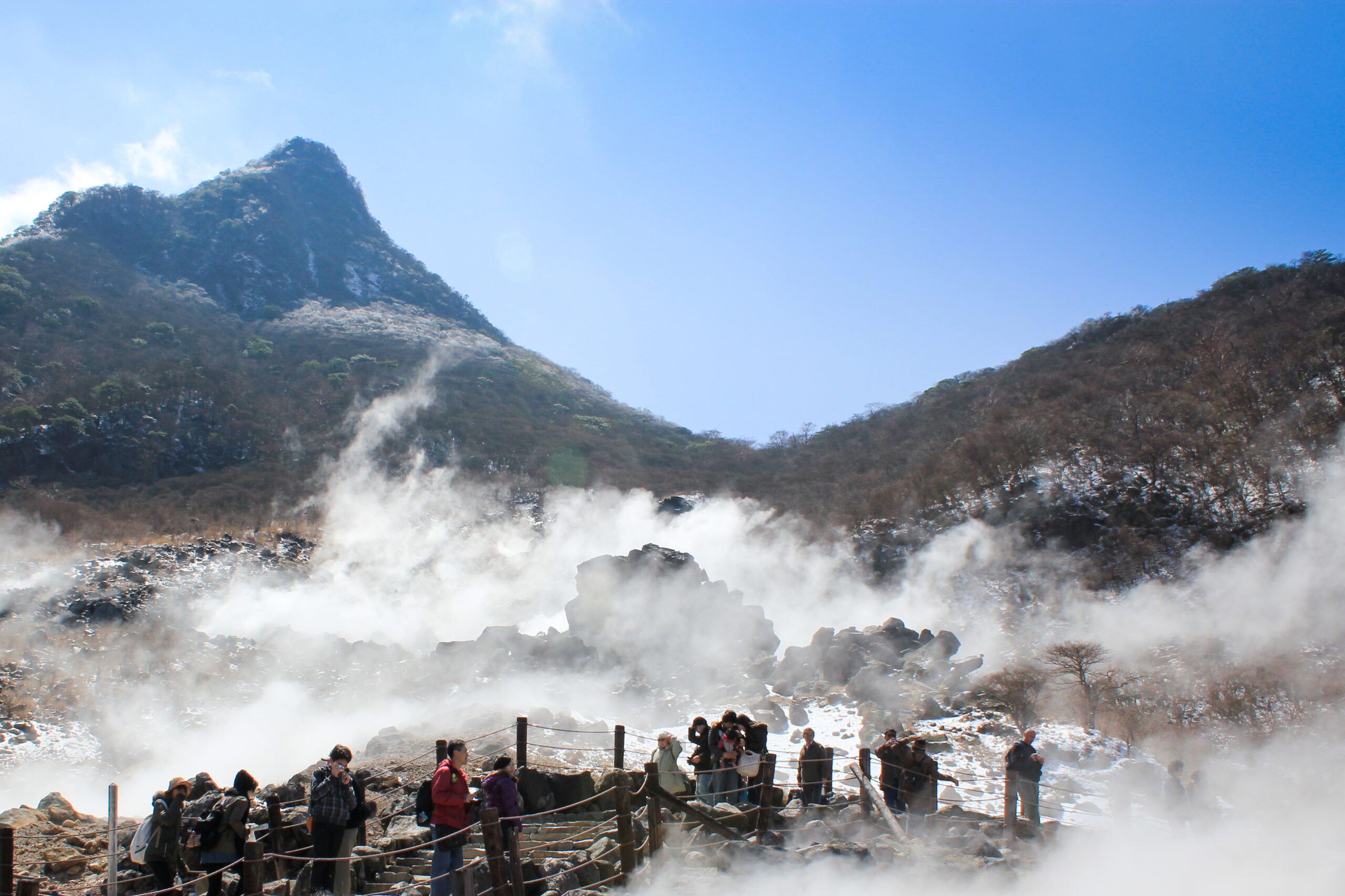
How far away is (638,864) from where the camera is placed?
7008 mm

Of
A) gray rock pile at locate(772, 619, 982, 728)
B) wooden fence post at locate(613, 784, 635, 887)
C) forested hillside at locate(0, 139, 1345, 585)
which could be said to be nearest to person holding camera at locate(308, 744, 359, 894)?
wooden fence post at locate(613, 784, 635, 887)

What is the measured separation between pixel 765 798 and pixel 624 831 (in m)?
2.09

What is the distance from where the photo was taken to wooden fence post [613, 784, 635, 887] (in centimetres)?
662

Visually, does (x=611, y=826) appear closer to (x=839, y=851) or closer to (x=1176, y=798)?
(x=839, y=851)

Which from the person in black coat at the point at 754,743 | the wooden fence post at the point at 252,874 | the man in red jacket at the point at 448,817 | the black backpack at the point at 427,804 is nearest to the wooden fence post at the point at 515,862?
the man in red jacket at the point at 448,817

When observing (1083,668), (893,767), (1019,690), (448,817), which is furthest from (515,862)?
(1083,668)

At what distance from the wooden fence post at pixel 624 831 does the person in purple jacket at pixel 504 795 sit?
0.98 m

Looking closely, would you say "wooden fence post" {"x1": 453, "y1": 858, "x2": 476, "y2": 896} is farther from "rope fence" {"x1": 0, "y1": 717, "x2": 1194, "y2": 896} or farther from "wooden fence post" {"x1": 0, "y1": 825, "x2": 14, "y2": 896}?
"wooden fence post" {"x1": 0, "y1": 825, "x2": 14, "y2": 896}

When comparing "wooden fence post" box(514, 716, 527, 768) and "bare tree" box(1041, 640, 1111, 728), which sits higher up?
"wooden fence post" box(514, 716, 527, 768)

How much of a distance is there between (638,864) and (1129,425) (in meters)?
31.3

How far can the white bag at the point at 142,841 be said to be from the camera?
6.30m

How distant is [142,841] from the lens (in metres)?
6.37

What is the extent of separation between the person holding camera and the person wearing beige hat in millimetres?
1100

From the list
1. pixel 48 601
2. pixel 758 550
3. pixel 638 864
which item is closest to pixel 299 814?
pixel 638 864
